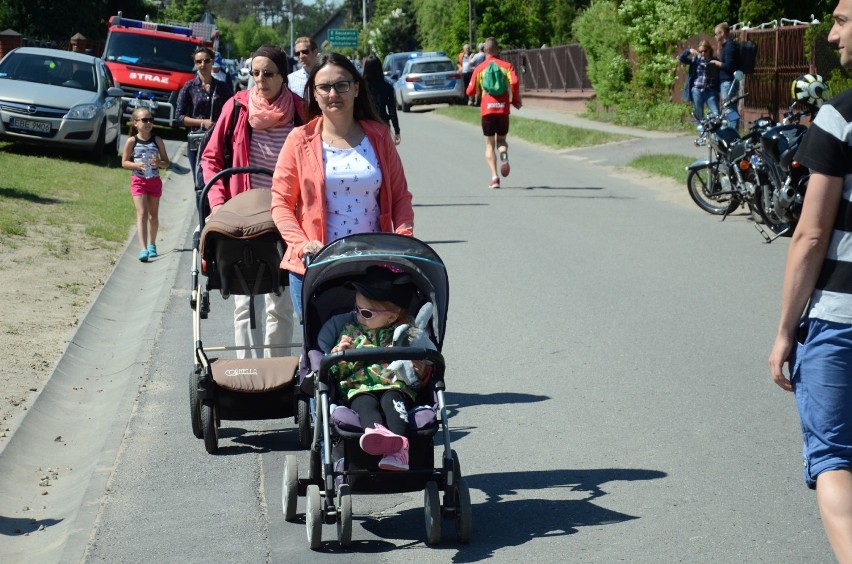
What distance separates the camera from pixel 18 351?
9031 mm

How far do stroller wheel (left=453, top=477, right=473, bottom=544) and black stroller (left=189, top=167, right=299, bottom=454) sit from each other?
1.65 m

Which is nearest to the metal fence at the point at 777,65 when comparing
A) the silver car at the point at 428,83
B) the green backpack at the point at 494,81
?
the green backpack at the point at 494,81

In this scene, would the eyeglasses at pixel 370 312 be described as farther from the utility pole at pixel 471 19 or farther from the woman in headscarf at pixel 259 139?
the utility pole at pixel 471 19

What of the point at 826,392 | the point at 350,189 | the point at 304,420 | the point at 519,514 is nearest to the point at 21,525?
the point at 304,420

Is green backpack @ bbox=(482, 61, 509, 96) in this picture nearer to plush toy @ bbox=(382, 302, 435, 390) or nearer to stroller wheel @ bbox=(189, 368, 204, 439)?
stroller wheel @ bbox=(189, 368, 204, 439)

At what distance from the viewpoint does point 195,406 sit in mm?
6816

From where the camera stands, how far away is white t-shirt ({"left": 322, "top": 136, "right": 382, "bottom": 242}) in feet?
19.7

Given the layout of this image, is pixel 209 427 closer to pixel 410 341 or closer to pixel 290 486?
pixel 290 486

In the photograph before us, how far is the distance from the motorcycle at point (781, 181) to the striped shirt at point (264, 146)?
6.69 m

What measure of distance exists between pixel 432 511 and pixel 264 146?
299cm

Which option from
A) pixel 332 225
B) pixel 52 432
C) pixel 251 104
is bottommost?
pixel 52 432

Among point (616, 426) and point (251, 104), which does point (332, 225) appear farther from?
point (616, 426)

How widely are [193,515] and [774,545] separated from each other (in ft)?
8.40

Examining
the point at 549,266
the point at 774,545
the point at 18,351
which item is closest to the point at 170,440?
the point at 18,351
